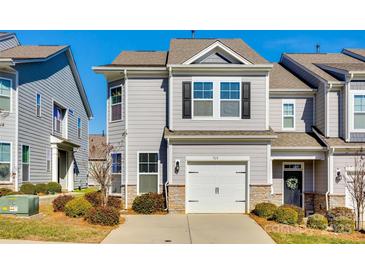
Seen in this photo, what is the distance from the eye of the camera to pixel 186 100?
14.4 metres

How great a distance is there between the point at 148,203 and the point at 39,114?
314 inches

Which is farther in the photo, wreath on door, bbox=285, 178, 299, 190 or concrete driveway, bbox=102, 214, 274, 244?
wreath on door, bbox=285, 178, 299, 190

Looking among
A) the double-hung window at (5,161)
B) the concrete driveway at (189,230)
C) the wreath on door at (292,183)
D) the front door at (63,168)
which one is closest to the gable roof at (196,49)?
the wreath on door at (292,183)

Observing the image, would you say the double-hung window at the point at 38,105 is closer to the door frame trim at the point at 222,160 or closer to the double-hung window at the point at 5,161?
the double-hung window at the point at 5,161

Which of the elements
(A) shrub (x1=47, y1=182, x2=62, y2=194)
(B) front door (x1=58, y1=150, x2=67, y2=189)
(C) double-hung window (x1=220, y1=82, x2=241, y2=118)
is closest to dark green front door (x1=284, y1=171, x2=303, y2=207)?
(C) double-hung window (x1=220, y1=82, x2=241, y2=118)

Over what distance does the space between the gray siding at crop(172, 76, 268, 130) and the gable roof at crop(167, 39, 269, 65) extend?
80cm

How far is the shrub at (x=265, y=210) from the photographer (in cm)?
1288

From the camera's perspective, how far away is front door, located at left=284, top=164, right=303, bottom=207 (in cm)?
1598

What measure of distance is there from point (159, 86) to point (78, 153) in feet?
38.5

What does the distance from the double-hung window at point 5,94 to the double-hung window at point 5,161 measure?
1534 millimetres

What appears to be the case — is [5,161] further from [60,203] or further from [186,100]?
[186,100]

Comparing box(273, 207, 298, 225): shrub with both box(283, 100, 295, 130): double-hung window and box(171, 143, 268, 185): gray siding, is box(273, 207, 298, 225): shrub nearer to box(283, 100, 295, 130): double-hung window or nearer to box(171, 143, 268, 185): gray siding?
box(171, 143, 268, 185): gray siding

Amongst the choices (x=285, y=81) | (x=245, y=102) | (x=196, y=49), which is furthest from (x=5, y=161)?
(x=285, y=81)
